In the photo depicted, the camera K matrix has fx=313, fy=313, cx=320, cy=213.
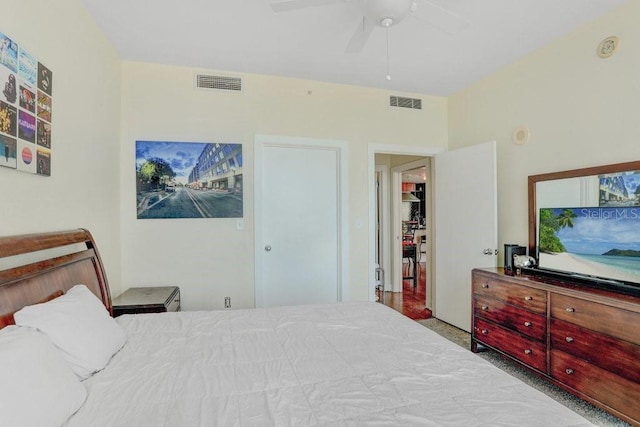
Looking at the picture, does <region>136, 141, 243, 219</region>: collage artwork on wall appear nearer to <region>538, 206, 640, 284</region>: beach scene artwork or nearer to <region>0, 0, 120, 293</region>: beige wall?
<region>0, 0, 120, 293</region>: beige wall

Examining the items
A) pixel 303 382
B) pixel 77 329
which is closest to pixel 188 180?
pixel 77 329

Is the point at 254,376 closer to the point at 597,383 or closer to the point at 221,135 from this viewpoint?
the point at 597,383

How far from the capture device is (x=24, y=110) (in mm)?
1574

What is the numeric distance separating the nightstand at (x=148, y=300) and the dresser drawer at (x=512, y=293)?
271 centimetres

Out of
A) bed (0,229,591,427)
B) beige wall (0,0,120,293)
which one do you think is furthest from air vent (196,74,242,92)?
bed (0,229,591,427)

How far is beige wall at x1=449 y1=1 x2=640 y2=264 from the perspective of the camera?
88.4 inches

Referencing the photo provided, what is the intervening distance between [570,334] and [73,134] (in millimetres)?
3590

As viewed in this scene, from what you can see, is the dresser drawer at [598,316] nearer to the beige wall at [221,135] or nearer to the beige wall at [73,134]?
the beige wall at [221,135]

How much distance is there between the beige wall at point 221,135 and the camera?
3.04m

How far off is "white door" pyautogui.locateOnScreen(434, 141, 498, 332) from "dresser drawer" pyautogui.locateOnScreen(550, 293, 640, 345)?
3.12 ft

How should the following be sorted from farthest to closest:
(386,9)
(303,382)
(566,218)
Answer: (566,218) → (386,9) → (303,382)

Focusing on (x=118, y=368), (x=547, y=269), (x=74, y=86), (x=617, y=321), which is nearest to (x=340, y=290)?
(x=547, y=269)

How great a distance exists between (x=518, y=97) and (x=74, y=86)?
3.74m

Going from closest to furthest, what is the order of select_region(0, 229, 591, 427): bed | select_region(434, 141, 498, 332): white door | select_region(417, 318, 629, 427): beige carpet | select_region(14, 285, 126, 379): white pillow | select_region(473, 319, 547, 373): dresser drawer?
1. select_region(0, 229, 591, 427): bed
2. select_region(14, 285, 126, 379): white pillow
3. select_region(417, 318, 629, 427): beige carpet
4. select_region(473, 319, 547, 373): dresser drawer
5. select_region(434, 141, 498, 332): white door
